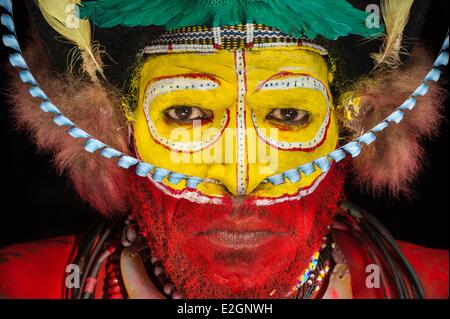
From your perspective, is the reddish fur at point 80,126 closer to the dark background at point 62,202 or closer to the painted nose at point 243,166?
the painted nose at point 243,166

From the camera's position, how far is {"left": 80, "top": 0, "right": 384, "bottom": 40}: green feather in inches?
75.5

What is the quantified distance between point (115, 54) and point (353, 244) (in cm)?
142

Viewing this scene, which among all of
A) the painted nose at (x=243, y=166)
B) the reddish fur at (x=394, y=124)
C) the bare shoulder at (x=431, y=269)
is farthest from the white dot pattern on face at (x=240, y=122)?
the bare shoulder at (x=431, y=269)

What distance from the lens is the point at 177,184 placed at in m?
2.27

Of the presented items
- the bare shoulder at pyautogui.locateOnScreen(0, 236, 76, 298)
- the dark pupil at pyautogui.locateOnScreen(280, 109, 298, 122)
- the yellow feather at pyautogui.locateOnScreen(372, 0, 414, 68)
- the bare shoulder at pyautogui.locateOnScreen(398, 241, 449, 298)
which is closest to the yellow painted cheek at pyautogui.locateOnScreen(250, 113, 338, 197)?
the dark pupil at pyautogui.locateOnScreen(280, 109, 298, 122)

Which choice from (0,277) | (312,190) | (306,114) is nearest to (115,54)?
(306,114)

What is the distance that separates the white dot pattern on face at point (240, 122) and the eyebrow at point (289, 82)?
6cm

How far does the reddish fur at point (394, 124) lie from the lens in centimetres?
230

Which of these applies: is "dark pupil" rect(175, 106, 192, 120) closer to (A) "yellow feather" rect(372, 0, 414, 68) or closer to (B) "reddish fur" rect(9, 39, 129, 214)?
(B) "reddish fur" rect(9, 39, 129, 214)

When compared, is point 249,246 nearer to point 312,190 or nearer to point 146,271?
point 312,190

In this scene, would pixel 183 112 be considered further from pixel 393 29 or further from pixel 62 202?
pixel 62 202

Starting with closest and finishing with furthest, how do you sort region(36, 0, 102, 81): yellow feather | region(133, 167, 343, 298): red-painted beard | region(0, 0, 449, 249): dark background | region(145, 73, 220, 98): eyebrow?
region(36, 0, 102, 81): yellow feather < region(145, 73, 220, 98): eyebrow < region(133, 167, 343, 298): red-painted beard < region(0, 0, 449, 249): dark background

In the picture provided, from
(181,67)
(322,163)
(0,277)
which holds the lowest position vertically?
(0,277)

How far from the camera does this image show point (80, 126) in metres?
2.32
